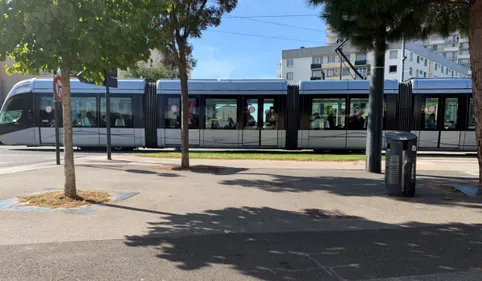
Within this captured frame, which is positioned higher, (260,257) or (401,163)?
(401,163)

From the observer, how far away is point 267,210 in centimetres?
639

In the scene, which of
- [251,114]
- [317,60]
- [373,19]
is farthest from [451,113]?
[317,60]

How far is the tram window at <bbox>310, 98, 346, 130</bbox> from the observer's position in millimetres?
16594

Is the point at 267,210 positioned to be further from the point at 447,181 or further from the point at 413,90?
the point at 413,90

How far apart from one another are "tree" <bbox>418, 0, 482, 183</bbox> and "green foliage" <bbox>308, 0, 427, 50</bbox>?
0.26 m

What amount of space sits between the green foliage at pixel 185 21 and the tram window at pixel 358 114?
8137mm

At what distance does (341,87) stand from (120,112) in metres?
10.8

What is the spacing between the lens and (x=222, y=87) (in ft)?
56.2

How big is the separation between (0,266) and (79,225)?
1.52 metres

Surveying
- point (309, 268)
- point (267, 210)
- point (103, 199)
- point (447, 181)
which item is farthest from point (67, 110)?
point (447, 181)

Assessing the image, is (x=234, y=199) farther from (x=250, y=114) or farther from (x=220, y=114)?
(x=220, y=114)

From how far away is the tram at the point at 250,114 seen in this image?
53.2ft

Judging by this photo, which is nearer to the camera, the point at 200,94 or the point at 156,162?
the point at 156,162

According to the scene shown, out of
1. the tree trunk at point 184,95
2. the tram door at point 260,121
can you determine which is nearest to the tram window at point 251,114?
the tram door at point 260,121
